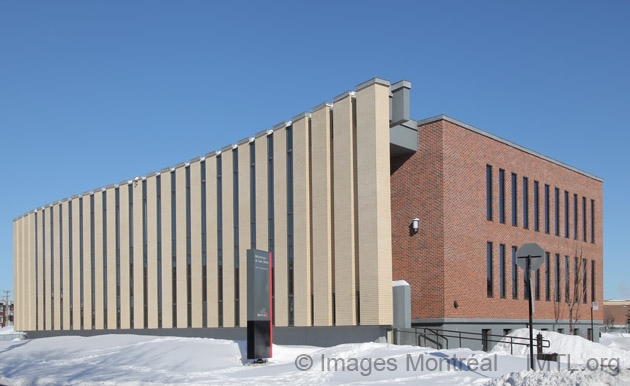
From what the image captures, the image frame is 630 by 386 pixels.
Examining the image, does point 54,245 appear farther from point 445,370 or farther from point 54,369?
point 445,370

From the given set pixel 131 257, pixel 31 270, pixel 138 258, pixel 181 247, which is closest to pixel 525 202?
pixel 181 247

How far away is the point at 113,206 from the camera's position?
42.8 metres

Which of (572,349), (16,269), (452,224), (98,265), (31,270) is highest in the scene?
(452,224)

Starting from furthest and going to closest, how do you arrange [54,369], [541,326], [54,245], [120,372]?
1. [54,245]
2. [541,326]
3. [54,369]
4. [120,372]

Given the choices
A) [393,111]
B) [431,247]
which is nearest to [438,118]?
[393,111]

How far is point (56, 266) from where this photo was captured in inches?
1912

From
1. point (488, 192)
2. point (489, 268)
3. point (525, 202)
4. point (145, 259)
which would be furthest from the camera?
point (145, 259)

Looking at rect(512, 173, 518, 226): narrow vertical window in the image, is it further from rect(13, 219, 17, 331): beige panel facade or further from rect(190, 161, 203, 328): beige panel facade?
rect(13, 219, 17, 331): beige panel facade

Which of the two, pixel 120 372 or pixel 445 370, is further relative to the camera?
pixel 120 372

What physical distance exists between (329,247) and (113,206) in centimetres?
2023

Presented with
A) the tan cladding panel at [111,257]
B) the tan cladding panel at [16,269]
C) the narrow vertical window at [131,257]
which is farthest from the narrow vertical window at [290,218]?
the tan cladding panel at [16,269]

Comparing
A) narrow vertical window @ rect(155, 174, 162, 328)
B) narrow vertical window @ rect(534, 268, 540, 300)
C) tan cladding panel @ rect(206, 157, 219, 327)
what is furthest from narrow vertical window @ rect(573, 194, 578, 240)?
narrow vertical window @ rect(155, 174, 162, 328)

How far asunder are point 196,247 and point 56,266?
1787 cm

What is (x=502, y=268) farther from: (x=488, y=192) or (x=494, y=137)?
(x=494, y=137)
